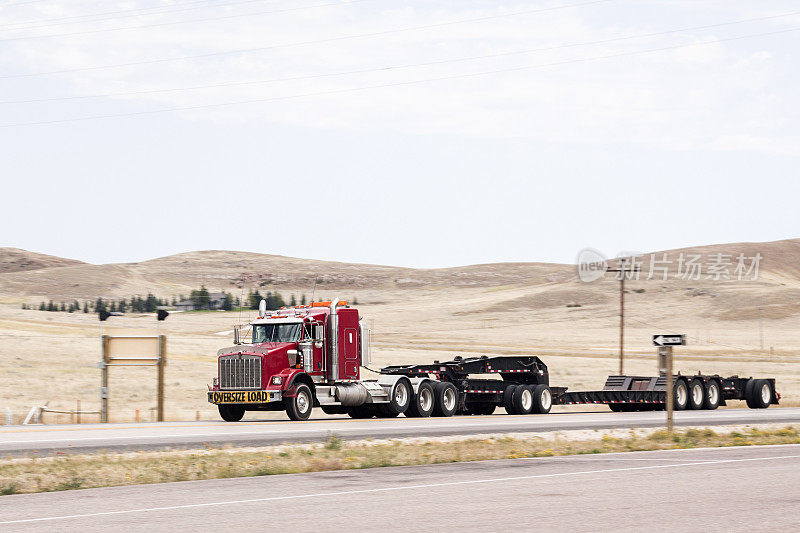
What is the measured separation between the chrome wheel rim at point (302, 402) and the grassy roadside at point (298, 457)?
28.8ft

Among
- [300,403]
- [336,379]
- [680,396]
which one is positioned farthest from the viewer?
[680,396]

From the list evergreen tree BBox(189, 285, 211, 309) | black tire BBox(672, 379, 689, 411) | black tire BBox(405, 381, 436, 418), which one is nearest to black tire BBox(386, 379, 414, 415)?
black tire BBox(405, 381, 436, 418)

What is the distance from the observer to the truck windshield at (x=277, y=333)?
3312 centimetres

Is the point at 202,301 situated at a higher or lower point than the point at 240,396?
higher

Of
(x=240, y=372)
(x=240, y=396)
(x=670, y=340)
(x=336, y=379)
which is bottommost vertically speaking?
(x=240, y=396)

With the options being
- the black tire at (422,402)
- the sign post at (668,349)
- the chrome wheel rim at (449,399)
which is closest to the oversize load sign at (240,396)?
the black tire at (422,402)

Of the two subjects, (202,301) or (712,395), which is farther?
(202,301)

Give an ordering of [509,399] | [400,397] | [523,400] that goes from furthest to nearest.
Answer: [523,400] → [509,399] → [400,397]

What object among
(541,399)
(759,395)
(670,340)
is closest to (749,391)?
(759,395)

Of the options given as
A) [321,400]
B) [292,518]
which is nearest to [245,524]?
[292,518]

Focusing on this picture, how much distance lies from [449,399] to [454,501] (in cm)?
2298

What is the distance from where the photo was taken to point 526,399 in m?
38.5

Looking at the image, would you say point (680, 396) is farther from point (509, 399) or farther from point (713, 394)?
point (509, 399)

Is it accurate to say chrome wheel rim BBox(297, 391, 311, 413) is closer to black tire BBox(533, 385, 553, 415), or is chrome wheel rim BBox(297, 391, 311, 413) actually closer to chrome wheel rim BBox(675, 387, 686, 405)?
black tire BBox(533, 385, 553, 415)
